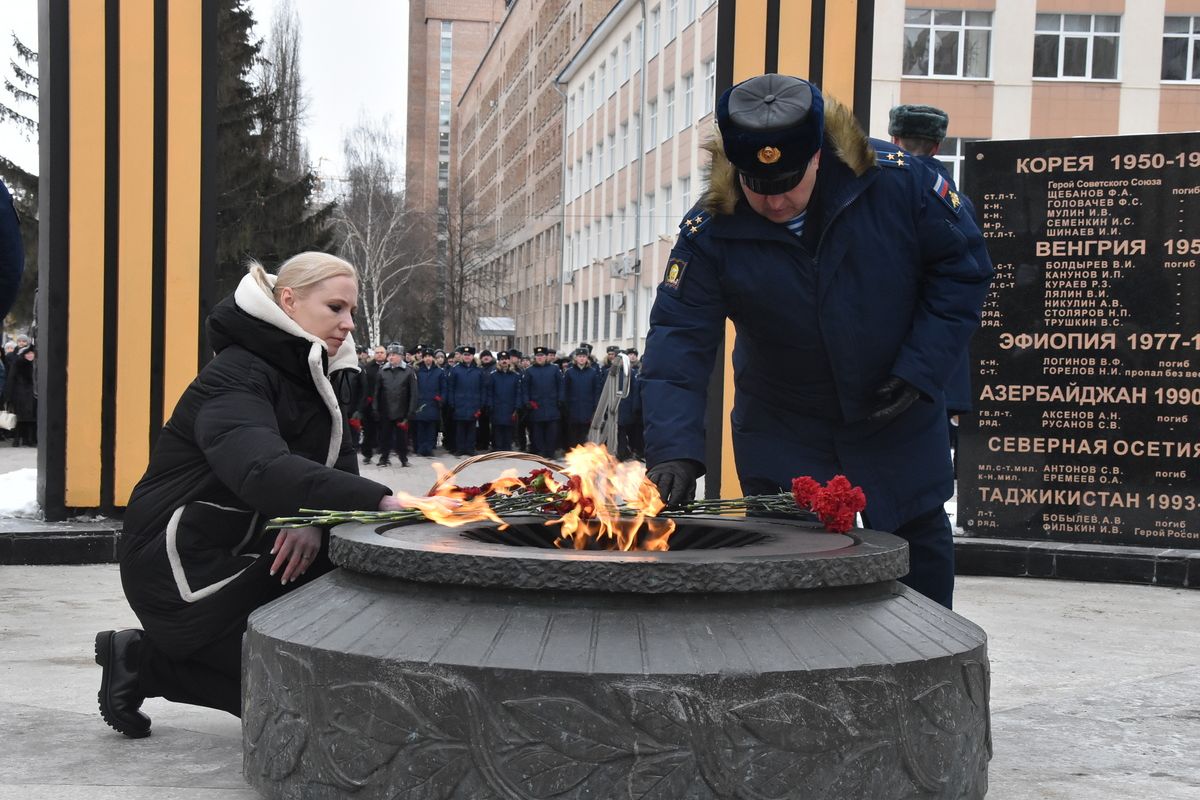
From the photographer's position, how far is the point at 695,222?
3.99 metres

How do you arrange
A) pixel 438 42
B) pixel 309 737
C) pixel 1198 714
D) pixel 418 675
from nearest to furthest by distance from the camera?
pixel 418 675 < pixel 309 737 < pixel 1198 714 < pixel 438 42

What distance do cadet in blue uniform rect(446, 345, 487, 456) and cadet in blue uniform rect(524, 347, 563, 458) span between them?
81 centimetres

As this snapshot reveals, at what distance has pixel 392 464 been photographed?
2108 centimetres

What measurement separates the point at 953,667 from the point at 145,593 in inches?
86.6

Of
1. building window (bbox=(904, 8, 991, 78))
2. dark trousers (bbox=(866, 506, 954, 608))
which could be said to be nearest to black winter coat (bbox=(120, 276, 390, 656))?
dark trousers (bbox=(866, 506, 954, 608))

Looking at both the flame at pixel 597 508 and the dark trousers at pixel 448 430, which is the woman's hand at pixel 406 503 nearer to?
the flame at pixel 597 508

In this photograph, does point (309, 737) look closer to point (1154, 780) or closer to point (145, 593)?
point (145, 593)

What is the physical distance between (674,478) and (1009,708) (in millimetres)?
1953

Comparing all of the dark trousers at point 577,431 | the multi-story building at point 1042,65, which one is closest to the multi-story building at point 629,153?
the multi-story building at point 1042,65

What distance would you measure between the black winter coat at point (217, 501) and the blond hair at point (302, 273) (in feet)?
0.18

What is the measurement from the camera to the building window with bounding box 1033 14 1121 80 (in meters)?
31.5

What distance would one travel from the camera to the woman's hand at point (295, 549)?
152 inches

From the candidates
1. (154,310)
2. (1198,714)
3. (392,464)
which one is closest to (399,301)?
(392,464)

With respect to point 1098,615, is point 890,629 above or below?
above
